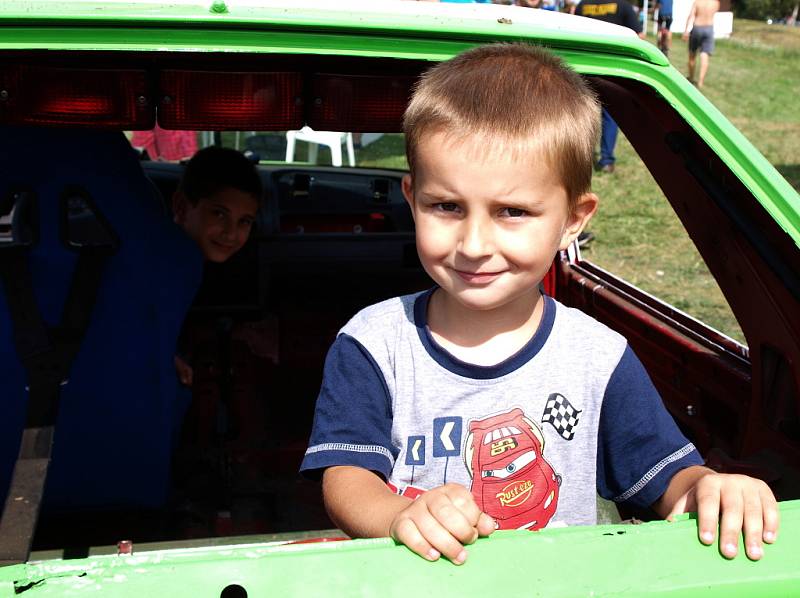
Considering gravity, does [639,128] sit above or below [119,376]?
above

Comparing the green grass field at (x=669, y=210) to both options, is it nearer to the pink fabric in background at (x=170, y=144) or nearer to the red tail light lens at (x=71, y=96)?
the pink fabric in background at (x=170, y=144)

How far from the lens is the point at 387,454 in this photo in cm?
146

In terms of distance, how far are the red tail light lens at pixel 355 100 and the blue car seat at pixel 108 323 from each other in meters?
0.75

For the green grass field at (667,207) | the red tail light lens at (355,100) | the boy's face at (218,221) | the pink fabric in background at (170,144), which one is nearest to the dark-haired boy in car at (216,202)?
the boy's face at (218,221)

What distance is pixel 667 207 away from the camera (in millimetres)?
8742

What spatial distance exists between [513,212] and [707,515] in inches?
20.5

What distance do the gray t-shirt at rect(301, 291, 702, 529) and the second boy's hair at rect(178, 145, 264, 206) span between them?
1561 millimetres

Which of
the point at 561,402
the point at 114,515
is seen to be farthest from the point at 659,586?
the point at 114,515

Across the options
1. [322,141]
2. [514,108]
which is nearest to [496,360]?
[514,108]

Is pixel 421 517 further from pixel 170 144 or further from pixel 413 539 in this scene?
pixel 170 144

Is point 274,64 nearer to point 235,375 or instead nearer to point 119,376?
point 119,376

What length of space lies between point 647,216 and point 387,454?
23.6ft

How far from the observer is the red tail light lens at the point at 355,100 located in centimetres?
158

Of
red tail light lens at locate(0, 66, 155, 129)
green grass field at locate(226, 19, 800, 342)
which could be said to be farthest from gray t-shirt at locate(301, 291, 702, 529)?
green grass field at locate(226, 19, 800, 342)
